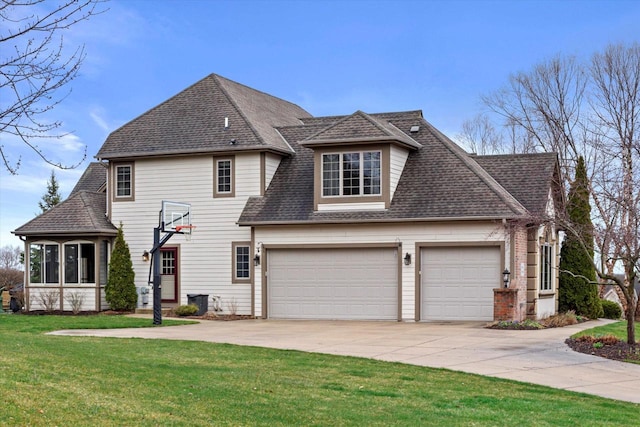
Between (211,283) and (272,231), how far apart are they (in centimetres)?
302

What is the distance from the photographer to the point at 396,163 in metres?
25.4

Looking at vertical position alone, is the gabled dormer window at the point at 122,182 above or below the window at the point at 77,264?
above

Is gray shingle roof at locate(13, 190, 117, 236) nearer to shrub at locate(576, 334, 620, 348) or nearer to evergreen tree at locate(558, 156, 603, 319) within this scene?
evergreen tree at locate(558, 156, 603, 319)

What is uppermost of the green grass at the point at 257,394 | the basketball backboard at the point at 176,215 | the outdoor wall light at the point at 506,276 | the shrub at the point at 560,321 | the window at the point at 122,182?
the window at the point at 122,182

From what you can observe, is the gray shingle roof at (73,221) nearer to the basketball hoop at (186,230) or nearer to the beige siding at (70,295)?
the beige siding at (70,295)

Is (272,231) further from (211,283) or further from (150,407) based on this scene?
(150,407)

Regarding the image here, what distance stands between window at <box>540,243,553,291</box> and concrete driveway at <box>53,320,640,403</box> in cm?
256

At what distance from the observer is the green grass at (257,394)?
348 inches

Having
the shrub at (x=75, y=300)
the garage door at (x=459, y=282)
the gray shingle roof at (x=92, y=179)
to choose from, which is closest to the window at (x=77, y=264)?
the shrub at (x=75, y=300)

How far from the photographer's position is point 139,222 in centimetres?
2836

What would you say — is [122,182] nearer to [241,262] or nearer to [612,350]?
[241,262]

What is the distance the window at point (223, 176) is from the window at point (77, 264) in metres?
5.04

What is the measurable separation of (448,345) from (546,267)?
1061cm

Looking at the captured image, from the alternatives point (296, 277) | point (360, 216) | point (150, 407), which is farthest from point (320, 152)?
point (150, 407)
